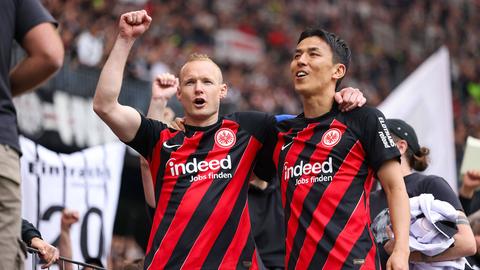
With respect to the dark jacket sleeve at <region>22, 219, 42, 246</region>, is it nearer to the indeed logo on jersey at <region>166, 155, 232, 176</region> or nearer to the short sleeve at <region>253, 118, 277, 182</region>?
the indeed logo on jersey at <region>166, 155, 232, 176</region>

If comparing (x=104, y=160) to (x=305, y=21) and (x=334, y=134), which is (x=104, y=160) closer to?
(x=334, y=134)

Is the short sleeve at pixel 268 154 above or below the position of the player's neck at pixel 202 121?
below

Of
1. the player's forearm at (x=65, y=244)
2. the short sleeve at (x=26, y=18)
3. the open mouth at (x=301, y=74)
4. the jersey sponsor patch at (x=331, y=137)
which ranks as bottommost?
the player's forearm at (x=65, y=244)

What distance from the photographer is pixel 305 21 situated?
23.2 metres

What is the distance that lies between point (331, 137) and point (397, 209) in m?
0.50

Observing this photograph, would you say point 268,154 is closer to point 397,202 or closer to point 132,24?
point 397,202

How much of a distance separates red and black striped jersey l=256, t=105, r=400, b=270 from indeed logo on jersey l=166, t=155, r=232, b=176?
291mm

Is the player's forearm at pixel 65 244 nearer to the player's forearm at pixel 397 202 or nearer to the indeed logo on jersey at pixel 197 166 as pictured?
the indeed logo on jersey at pixel 197 166

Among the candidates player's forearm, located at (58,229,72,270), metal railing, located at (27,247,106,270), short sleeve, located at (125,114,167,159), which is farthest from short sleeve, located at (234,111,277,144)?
player's forearm, located at (58,229,72,270)

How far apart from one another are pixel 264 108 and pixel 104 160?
9.88 metres

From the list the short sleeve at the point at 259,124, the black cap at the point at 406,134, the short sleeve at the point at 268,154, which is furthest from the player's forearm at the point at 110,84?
the black cap at the point at 406,134

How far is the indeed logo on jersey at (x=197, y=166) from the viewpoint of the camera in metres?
5.20

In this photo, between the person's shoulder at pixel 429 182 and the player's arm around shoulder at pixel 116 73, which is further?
the person's shoulder at pixel 429 182

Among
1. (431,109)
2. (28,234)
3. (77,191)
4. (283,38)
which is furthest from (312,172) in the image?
(283,38)
